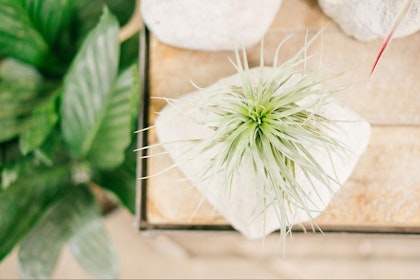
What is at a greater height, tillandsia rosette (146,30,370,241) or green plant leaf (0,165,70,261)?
tillandsia rosette (146,30,370,241)

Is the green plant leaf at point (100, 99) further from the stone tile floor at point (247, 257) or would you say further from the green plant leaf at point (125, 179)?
the stone tile floor at point (247, 257)

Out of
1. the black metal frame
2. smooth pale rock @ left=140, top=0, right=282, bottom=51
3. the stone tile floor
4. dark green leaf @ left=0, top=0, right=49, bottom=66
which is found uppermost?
smooth pale rock @ left=140, top=0, right=282, bottom=51

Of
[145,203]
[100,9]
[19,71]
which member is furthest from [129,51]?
[145,203]

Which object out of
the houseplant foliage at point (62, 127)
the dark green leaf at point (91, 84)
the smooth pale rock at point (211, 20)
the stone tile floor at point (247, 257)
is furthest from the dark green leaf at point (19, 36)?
the stone tile floor at point (247, 257)

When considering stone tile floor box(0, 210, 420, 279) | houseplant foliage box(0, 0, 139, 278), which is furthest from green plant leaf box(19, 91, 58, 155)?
stone tile floor box(0, 210, 420, 279)

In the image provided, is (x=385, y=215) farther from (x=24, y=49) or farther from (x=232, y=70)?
(x=24, y=49)

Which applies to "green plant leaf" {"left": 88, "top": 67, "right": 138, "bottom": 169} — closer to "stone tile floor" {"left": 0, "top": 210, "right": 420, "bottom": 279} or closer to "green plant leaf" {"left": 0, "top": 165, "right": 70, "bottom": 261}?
"green plant leaf" {"left": 0, "top": 165, "right": 70, "bottom": 261}
